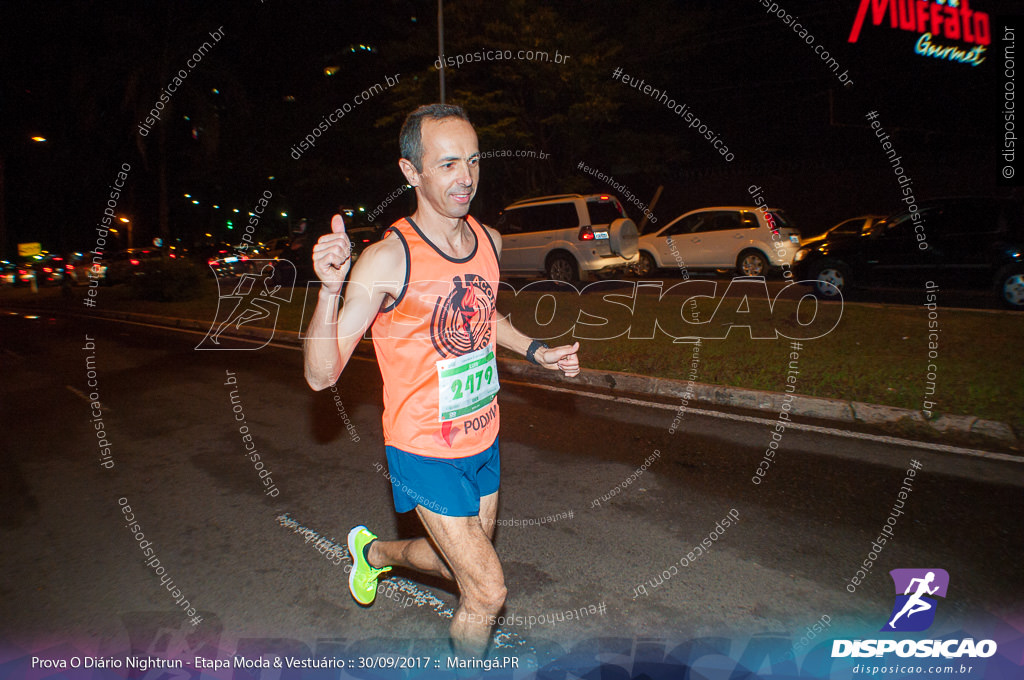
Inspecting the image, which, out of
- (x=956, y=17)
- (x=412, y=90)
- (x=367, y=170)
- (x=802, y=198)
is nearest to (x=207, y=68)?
(x=367, y=170)

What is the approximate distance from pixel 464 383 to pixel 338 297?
22.3 inches

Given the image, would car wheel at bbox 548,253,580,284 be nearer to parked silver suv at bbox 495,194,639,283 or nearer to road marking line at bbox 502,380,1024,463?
parked silver suv at bbox 495,194,639,283

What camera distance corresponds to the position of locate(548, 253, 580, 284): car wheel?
48.3 ft

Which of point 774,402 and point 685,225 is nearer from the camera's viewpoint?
point 774,402

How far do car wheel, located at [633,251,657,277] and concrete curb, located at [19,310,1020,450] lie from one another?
911cm

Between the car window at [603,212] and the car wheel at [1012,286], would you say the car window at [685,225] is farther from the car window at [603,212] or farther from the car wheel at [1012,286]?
the car wheel at [1012,286]

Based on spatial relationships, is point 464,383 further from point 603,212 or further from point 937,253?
point 603,212

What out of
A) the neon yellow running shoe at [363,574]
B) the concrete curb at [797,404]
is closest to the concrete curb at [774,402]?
the concrete curb at [797,404]

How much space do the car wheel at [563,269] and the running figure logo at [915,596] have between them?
1156 cm

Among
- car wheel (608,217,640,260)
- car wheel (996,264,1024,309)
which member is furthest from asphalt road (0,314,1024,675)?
car wheel (608,217,640,260)

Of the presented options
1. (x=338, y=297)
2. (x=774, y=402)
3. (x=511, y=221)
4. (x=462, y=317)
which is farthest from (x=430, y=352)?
(x=511, y=221)

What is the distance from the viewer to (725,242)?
1521cm

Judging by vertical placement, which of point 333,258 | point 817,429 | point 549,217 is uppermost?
point 549,217

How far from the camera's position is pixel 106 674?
2.73 m
